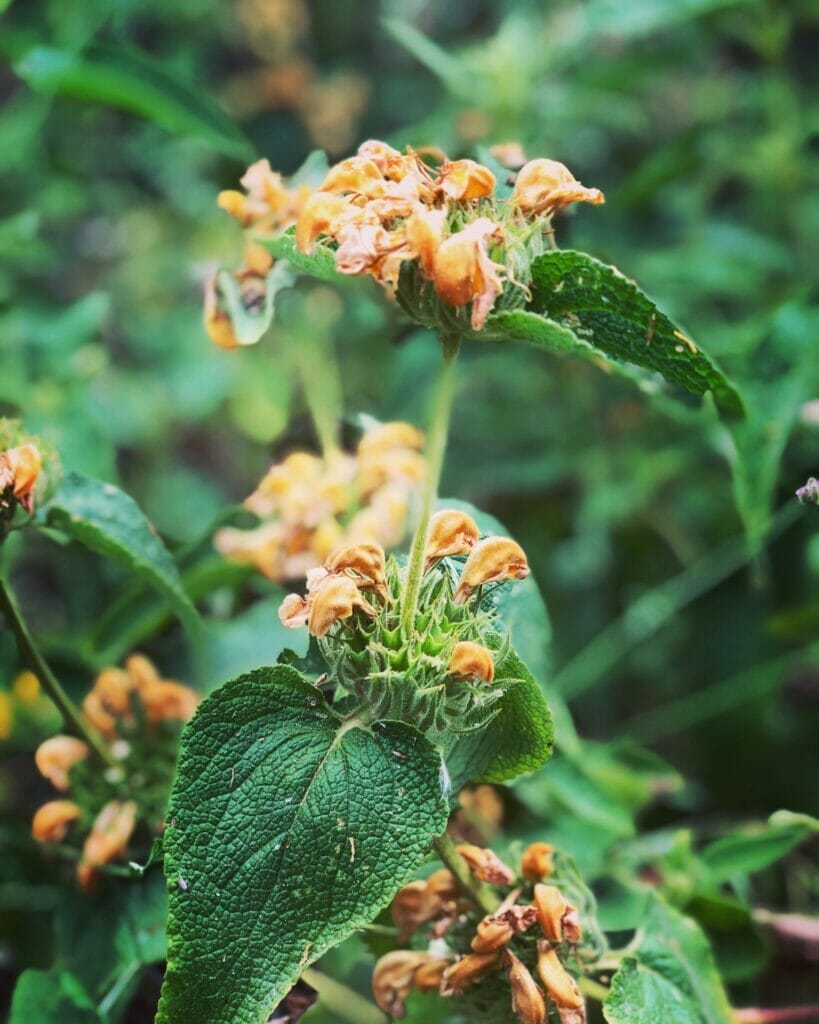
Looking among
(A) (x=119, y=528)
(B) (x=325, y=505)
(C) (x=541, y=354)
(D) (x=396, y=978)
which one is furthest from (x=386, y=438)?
(C) (x=541, y=354)

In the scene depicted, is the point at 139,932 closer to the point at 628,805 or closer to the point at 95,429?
the point at 628,805

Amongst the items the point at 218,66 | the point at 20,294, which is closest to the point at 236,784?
the point at 20,294

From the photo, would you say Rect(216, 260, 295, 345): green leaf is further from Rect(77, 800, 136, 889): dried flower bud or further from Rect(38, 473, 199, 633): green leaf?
Rect(77, 800, 136, 889): dried flower bud

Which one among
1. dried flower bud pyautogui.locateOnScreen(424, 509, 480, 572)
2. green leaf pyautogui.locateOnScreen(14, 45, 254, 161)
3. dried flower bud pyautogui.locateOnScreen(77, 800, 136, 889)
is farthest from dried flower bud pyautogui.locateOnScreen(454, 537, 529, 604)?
green leaf pyautogui.locateOnScreen(14, 45, 254, 161)

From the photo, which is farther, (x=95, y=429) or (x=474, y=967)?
(x=95, y=429)

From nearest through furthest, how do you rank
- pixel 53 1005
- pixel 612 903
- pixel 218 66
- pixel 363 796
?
pixel 363 796, pixel 53 1005, pixel 612 903, pixel 218 66

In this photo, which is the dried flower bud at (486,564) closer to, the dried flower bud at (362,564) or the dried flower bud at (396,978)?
the dried flower bud at (362,564)

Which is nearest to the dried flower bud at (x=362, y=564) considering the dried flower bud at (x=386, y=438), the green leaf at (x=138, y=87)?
the dried flower bud at (x=386, y=438)
